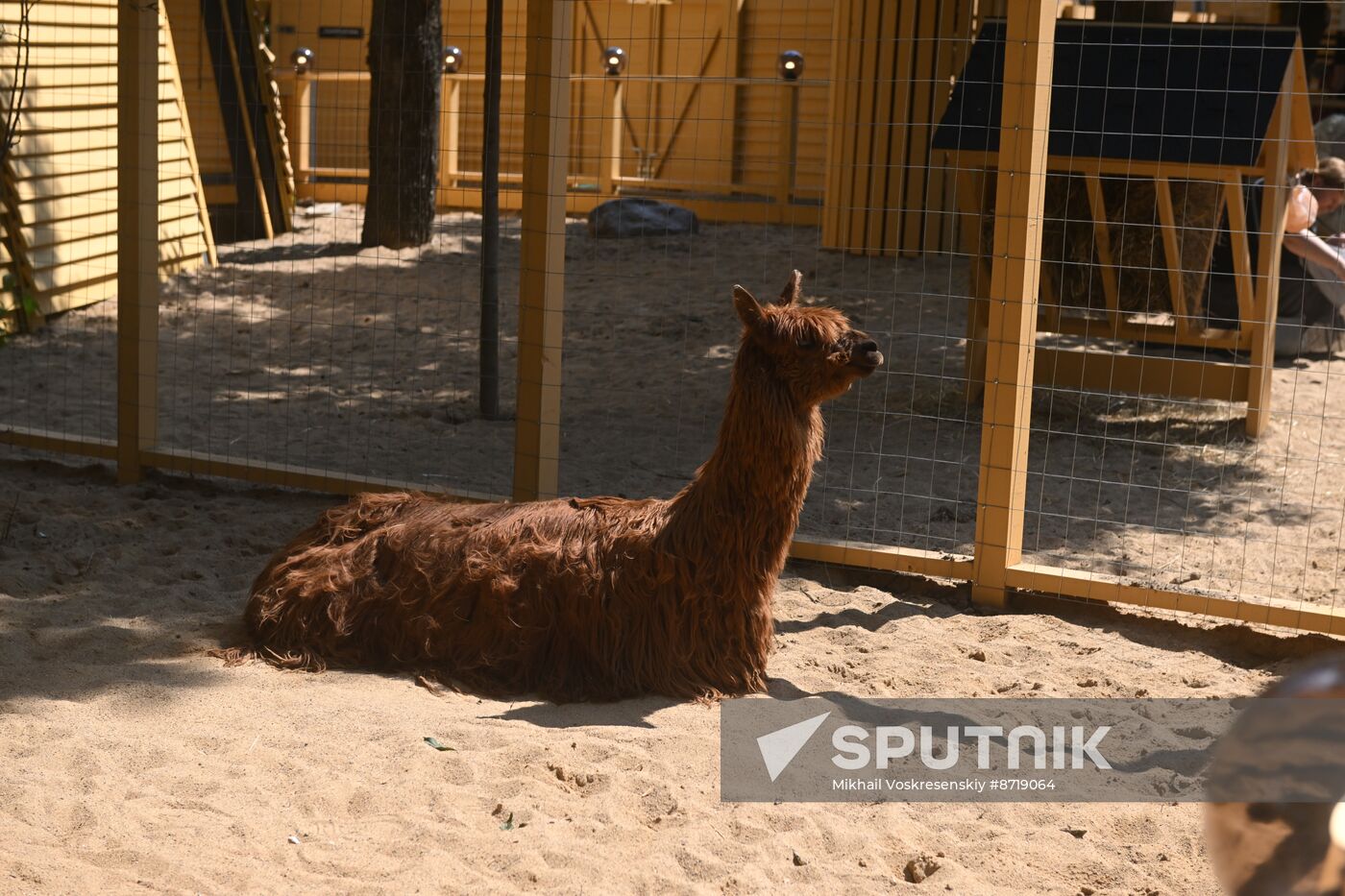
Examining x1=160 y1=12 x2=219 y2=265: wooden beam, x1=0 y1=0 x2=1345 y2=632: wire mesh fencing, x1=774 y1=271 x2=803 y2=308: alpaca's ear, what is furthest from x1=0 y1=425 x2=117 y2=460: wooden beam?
x1=160 y1=12 x2=219 y2=265: wooden beam

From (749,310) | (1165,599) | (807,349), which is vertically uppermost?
(749,310)

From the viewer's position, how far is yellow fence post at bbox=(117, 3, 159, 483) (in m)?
6.64

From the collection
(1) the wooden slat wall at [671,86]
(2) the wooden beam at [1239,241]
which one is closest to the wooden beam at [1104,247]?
(2) the wooden beam at [1239,241]

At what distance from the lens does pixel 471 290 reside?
1115 cm

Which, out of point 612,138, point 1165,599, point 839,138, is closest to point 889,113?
point 839,138

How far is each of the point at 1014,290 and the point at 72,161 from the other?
8656mm

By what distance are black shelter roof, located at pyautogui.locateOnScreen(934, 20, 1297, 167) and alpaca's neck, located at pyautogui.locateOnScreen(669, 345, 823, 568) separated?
3460 millimetres

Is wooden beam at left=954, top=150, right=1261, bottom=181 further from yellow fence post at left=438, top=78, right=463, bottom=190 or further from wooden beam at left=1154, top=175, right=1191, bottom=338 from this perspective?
yellow fence post at left=438, top=78, right=463, bottom=190

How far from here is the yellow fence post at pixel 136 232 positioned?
6.64m

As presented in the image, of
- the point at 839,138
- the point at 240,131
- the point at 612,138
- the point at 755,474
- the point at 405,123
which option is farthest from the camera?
the point at 612,138

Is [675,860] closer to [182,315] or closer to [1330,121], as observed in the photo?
[182,315]

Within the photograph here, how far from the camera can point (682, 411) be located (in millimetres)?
8836

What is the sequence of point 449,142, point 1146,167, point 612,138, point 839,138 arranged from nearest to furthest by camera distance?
1. point 1146,167
2. point 839,138
3. point 449,142
4. point 612,138

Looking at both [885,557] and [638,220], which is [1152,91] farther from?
[638,220]
